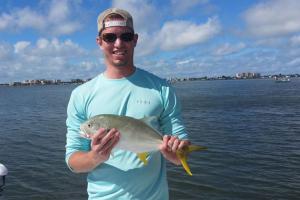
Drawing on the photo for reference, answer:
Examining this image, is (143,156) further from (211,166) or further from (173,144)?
(211,166)

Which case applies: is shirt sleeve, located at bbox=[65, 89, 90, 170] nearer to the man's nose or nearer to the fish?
the fish

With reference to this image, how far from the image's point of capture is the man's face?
14.6 ft

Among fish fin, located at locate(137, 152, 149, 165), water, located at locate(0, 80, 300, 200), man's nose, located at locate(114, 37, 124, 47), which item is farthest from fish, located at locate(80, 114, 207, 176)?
water, located at locate(0, 80, 300, 200)

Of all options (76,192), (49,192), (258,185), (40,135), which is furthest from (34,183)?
(40,135)

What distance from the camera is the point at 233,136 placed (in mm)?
32312

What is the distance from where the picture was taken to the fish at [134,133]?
13.1ft

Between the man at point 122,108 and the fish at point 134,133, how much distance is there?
0.66ft

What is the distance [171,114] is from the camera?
4.51 meters

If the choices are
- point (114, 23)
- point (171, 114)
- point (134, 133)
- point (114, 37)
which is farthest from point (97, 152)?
point (114, 23)

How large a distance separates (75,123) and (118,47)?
0.98m

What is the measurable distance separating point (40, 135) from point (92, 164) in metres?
32.7

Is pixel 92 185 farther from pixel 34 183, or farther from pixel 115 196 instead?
pixel 34 183

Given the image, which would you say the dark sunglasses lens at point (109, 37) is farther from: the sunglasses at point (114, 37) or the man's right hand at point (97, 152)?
the man's right hand at point (97, 152)

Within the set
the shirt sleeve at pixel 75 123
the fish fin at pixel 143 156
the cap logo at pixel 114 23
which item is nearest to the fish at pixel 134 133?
the fish fin at pixel 143 156
